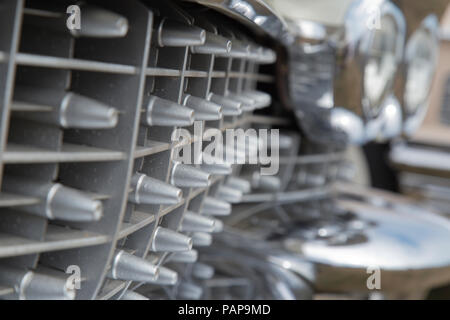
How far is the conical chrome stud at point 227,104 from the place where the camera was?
454 mm

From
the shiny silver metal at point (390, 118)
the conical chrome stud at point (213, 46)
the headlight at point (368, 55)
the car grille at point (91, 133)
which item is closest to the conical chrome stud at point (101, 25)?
the car grille at point (91, 133)

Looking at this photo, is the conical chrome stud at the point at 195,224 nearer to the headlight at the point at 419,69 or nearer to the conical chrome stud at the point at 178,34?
the conical chrome stud at the point at 178,34

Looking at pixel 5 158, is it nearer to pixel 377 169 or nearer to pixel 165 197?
pixel 165 197

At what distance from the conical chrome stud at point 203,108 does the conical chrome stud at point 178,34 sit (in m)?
0.06

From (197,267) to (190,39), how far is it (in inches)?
14.2

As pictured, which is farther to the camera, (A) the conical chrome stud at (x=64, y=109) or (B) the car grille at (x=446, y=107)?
(B) the car grille at (x=446, y=107)

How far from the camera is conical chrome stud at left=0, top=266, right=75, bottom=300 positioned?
313 millimetres

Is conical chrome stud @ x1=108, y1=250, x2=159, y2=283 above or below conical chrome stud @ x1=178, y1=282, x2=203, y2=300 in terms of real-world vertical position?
above

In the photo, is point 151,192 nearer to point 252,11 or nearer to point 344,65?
point 252,11

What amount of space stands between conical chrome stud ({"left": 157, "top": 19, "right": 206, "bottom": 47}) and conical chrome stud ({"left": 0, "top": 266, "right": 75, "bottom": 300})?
0.51 ft

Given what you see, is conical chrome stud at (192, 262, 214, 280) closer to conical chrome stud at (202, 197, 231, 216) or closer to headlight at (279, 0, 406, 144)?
conical chrome stud at (202, 197, 231, 216)

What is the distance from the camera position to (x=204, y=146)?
1.64ft

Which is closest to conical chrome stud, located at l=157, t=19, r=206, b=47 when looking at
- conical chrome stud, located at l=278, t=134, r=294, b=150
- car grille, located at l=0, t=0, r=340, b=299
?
car grille, located at l=0, t=0, r=340, b=299

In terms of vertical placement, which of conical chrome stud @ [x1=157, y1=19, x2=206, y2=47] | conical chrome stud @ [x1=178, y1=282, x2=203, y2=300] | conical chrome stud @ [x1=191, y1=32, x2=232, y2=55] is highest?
conical chrome stud @ [x1=157, y1=19, x2=206, y2=47]
